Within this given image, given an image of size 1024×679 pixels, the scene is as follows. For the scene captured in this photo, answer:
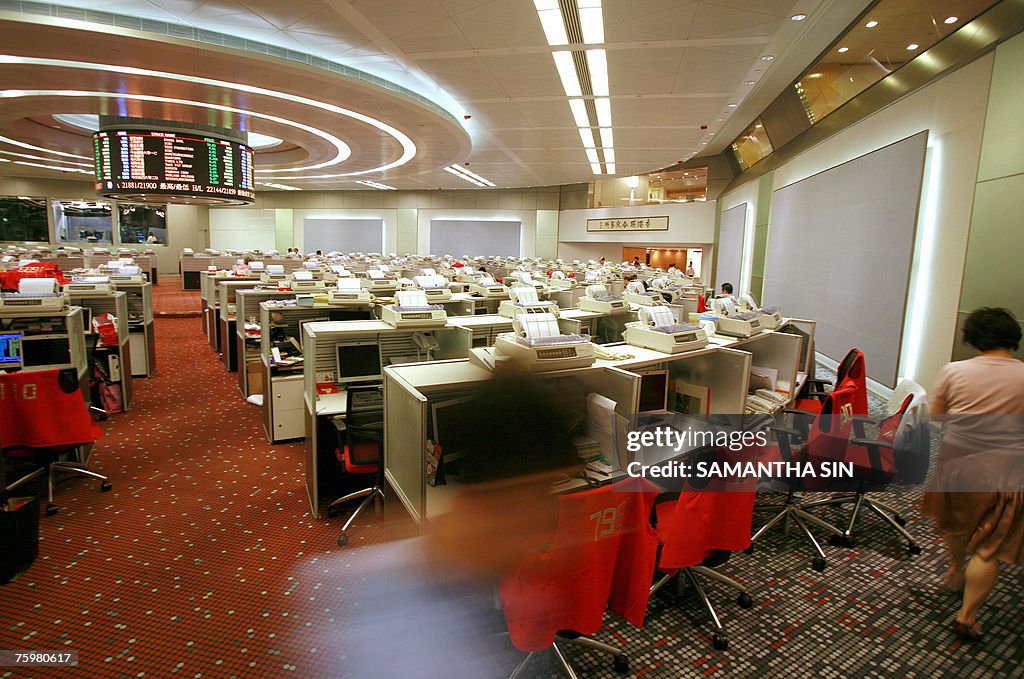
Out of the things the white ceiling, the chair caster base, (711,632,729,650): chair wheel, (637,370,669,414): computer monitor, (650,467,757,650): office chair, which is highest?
the white ceiling

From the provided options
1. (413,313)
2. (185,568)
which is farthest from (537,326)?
(185,568)

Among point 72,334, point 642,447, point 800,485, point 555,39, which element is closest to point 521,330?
point 642,447

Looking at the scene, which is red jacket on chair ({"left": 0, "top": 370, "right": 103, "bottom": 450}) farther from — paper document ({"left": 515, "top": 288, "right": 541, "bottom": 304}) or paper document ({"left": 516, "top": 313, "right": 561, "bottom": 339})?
paper document ({"left": 515, "top": 288, "right": 541, "bottom": 304})

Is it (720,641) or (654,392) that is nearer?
(720,641)

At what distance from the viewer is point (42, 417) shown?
10.8 feet

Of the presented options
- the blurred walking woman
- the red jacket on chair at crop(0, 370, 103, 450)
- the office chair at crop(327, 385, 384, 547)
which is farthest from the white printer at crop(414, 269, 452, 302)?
the blurred walking woman

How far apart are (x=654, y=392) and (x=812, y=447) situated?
1.23 m

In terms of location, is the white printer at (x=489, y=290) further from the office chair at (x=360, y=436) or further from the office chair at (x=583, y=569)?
the office chair at (x=583, y=569)

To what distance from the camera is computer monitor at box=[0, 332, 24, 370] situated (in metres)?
3.87

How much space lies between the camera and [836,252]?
6.99 meters

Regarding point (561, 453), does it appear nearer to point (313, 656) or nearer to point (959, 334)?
point (313, 656)

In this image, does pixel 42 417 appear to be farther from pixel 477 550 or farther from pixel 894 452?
pixel 894 452

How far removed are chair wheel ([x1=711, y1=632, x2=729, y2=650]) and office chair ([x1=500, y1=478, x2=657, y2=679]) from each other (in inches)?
25.4

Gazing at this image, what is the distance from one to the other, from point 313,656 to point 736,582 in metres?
2.10
